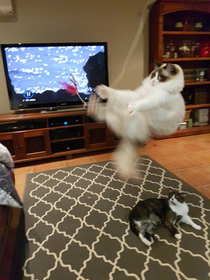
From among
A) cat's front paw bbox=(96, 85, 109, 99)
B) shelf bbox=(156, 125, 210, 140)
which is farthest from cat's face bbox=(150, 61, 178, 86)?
shelf bbox=(156, 125, 210, 140)

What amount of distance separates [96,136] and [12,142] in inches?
42.6

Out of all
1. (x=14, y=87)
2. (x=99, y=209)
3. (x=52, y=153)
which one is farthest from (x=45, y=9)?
(x=99, y=209)

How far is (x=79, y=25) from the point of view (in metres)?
2.96

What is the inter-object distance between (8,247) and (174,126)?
3.68 feet

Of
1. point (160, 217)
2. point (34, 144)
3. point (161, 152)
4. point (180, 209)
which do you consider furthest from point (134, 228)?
point (34, 144)

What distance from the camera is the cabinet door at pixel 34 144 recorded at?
2576mm

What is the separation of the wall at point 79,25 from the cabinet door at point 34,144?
2.21 ft

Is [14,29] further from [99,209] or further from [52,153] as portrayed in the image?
[99,209]

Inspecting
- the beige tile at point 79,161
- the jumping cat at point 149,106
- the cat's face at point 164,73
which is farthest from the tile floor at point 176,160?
the cat's face at point 164,73

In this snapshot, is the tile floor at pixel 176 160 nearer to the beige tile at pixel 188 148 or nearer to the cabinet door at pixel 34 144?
the beige tile at pixel 188 148

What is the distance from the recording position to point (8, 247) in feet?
3.90

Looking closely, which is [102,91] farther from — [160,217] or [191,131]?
[191,131]

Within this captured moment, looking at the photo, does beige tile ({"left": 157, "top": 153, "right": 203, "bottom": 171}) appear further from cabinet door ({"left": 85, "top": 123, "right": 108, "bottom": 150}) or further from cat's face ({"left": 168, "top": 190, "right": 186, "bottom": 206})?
cat's face ({"left": 168, "top": 190, "right": 186, "bottom": 206})

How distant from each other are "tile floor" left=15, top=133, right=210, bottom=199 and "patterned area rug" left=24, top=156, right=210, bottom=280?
0.56 feet
